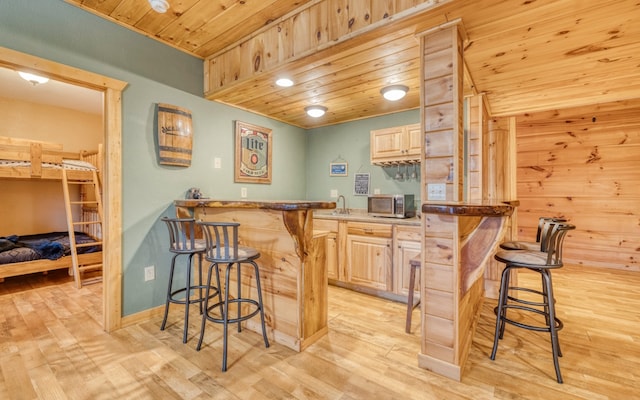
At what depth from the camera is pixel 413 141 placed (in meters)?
3.22

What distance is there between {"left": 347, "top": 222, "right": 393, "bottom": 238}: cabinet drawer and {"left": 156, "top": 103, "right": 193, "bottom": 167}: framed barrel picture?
1.90 meters

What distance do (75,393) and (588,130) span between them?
6.53 metres

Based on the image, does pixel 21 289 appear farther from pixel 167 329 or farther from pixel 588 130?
pixel 588 130

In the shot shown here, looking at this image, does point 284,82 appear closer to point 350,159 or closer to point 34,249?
point 350,159

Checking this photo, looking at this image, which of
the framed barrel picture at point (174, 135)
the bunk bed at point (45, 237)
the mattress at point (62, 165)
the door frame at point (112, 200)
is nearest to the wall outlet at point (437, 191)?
the framed barrel picture at point (174, 135)

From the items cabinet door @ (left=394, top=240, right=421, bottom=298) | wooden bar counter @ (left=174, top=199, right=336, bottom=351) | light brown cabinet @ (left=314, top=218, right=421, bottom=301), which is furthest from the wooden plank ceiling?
cabinet door @ (left=394, top=240, right=421, bottom=298)

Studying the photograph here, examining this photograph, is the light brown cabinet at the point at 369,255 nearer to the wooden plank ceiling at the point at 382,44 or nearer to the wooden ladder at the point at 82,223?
the wooden plank ceiling at the point at 382,44

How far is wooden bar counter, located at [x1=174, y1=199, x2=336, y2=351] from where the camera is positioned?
6.47ft

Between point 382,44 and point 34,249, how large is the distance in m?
4.71

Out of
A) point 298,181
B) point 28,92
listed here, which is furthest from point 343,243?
point 28,92

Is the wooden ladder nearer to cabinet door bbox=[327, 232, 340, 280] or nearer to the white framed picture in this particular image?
cabinet door bbox=[327, 232, 340, 280]

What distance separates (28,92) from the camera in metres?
4.02

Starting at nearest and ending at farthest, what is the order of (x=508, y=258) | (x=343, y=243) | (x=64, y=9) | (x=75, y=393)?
(x=75, y=393) < (x=508, y=258) < (x=64, y=9) < (x=343, y=243)

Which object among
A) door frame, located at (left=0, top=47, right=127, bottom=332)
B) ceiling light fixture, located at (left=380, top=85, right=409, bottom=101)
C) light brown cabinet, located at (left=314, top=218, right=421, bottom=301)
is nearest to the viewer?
door frame, located at (left=0, top=47, right=127, bottom=332)
